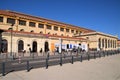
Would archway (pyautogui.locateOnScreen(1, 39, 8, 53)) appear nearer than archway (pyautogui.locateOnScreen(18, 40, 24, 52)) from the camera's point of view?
Yes

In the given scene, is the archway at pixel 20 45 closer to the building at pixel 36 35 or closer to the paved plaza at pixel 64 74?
the building at pixel 36 35

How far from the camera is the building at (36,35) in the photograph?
122ft

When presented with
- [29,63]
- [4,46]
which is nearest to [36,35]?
[4,46]

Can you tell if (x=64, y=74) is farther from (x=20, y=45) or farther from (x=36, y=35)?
(x=36, y=35)

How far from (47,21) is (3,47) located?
1255 inches

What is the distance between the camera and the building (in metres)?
37.2

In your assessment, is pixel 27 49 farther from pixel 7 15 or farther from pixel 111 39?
pixel 111 39

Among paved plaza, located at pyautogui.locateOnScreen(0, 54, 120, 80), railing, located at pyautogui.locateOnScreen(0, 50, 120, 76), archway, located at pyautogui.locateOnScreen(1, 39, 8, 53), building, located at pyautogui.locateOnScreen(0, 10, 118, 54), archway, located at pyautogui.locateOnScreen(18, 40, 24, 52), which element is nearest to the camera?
paved plaza, located at pyautogui.locateOnScreen(0, 54, 120, 80)

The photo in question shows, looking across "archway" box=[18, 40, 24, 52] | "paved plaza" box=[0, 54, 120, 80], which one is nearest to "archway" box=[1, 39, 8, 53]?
"archway" box=[18, 40, 24, 52]

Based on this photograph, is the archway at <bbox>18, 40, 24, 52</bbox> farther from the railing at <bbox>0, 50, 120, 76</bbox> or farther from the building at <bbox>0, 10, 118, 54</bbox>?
the railing at <bbox>0, 50, 120, 76</bbox>

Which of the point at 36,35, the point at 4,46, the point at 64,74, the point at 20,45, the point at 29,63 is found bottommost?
the point at 64,74

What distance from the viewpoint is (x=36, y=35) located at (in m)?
42.5

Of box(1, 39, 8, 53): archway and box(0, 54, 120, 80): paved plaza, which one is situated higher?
box(1, 39, 8, 53): archway

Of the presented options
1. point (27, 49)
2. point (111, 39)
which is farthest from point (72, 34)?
point (27, 49)
